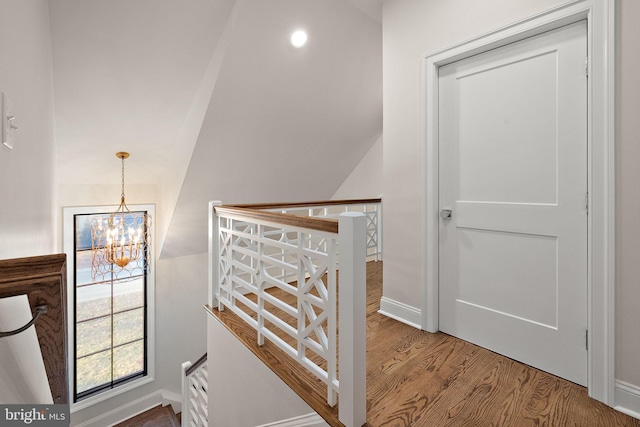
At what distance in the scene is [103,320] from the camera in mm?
4727

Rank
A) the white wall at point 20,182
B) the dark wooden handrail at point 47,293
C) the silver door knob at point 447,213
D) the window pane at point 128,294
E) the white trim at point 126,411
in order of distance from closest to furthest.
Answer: the dark wooden handrail at point 47,293 → the white wall at point 20,182 → the silver door knob at point 447,213 → the white trim at point 126,411 → the window pane at point 128,294

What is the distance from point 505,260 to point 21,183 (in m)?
2.33

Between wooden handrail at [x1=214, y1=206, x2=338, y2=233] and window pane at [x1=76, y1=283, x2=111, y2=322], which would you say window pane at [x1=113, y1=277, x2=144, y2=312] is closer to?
window pane at [x1=76, y1=283, x2=111, y2=322]

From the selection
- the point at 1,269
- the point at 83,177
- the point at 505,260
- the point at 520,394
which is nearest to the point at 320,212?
the point at 83,177

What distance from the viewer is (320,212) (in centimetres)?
550

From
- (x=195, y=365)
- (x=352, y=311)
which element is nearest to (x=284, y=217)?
(x=352, y=311)

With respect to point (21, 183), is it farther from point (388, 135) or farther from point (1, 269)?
point (388, 135)

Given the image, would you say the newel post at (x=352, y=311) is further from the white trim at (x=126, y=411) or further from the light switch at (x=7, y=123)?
the white trim at (x=126, y=411)

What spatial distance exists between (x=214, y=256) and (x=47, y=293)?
2.05m

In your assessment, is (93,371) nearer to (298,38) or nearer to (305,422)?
(305,422)

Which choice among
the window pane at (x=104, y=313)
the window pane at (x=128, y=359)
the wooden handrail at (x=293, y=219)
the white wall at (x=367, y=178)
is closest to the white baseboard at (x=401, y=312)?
the wooden handrail at (x=293, y=219)

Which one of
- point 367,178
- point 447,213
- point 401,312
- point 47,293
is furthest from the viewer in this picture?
point 367,178

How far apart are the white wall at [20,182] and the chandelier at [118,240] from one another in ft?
9.04

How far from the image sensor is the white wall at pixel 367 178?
4734 mm
